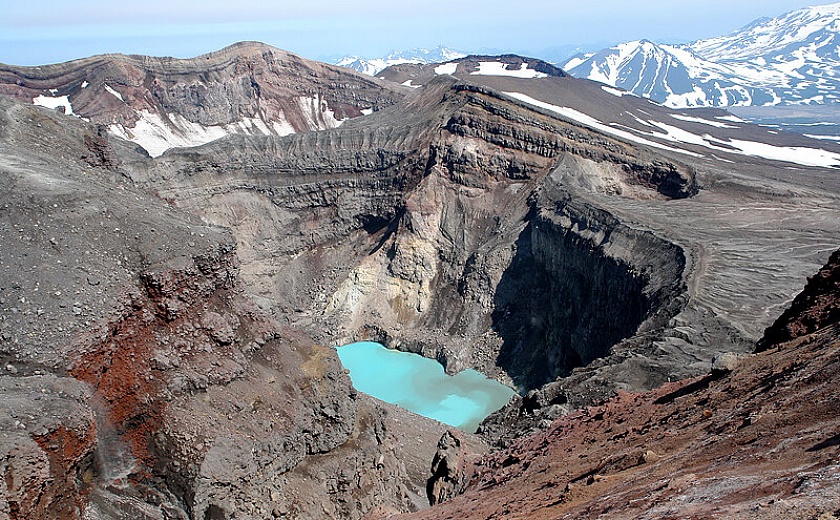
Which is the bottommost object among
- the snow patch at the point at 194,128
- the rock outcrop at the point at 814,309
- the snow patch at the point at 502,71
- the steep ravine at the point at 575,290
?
the steep ravine at the point at 575,290

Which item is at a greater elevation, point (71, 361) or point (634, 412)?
point (71, 361)

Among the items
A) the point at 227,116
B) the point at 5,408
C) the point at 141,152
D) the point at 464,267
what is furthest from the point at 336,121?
the point at 5,408

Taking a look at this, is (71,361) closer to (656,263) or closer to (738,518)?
(738,518)

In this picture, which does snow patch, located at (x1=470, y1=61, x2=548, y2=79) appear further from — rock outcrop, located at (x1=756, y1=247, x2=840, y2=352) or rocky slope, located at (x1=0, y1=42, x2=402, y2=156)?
rock outcrop, located at (x1=756, y1=247, x2=840, y2=352)

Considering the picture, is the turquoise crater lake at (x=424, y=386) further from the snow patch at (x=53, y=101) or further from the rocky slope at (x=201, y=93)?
the snow patch at (x=53, y=101)

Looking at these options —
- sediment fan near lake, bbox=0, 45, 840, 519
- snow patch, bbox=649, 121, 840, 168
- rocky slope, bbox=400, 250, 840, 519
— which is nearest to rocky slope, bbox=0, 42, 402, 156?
sediment fan near lake, bbox=0, 45, 840, 519

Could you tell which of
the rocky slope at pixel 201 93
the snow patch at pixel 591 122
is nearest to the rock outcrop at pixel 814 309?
the snow patch at pixel 591 122
